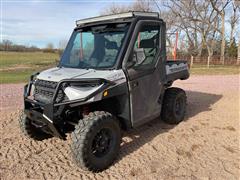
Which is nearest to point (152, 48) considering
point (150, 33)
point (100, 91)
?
point (150, 33)

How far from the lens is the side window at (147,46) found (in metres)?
4.32

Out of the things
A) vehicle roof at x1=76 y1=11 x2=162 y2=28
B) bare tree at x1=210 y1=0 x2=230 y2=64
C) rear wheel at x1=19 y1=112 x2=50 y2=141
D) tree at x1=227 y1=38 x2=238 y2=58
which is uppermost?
bare tree at x1=210 y1=0 x2=230 y2=64

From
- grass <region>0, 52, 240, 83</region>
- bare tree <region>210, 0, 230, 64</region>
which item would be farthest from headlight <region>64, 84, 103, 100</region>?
bare tree <region>210, 0, 230, 64</region>

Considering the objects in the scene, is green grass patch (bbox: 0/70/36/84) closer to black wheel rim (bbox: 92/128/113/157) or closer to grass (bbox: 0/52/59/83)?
grass (bbox: 0/52/59/83)

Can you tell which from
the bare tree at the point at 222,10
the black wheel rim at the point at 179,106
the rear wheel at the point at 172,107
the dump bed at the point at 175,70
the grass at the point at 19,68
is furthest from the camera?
the bare tree at the point at 222,10

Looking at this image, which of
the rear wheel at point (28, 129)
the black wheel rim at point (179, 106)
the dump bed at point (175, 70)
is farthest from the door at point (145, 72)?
the rear wheel at point (28, 129)

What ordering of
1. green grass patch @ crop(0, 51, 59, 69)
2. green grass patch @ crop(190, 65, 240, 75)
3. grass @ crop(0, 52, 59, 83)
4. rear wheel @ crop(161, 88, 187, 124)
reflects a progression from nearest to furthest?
rear wheel @ crop(161, 88, 187, 124), grass @ crop(0, 52, 59, 83), green grass patch @ crop(190, 65, 240, 75), green grass patch @ crop(0, 51, 59, 69)

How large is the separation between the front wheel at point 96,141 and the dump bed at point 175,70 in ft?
6.47

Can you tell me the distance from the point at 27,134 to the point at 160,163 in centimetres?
250

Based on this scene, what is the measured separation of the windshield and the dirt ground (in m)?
1.55

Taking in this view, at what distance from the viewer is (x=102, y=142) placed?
12.7 feet

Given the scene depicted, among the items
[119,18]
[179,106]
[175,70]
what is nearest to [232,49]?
[179,106]

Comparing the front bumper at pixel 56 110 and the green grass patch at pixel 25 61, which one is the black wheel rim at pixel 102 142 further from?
the green grass patch at pixel 25 61

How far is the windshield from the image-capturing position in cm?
414
